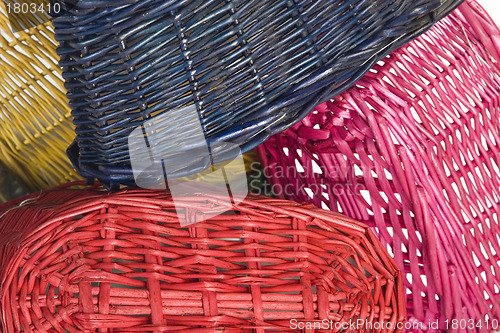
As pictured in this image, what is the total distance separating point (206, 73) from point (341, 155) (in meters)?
0.21

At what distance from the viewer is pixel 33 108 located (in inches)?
26.9

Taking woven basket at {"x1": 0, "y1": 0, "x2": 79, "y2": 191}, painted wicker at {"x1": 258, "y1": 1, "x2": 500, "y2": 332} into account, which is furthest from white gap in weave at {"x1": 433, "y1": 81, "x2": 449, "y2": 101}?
woven basket at {"x1": 0, "y1": 0, "x2": 79, "y2": 191}

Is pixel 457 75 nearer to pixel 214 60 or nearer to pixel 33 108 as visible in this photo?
pixel 214 60

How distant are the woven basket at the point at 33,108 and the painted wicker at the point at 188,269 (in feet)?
0.52

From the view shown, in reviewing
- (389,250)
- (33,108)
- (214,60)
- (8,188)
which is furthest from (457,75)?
(8,188)

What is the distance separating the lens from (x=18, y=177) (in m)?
0.78

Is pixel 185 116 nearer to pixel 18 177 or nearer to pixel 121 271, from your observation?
pixel 121 271

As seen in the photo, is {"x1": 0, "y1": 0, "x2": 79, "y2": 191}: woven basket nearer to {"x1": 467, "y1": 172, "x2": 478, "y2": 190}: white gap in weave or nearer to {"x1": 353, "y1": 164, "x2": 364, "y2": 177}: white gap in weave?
{"x1": 353, "y1": 164, "x2": 364, "y2": 177}: white gap in weave

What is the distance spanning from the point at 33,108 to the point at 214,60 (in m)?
0.30

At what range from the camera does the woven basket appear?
64 centimetres

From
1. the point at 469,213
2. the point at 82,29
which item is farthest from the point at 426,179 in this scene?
the point at 82,29

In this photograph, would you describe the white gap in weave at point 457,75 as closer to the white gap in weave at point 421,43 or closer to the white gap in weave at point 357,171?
the white gap in weave at point 421,43

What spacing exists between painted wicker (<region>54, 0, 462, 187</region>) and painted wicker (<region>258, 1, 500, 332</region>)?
62 millimetres

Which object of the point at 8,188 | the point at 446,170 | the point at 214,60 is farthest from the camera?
the point at 8,188
